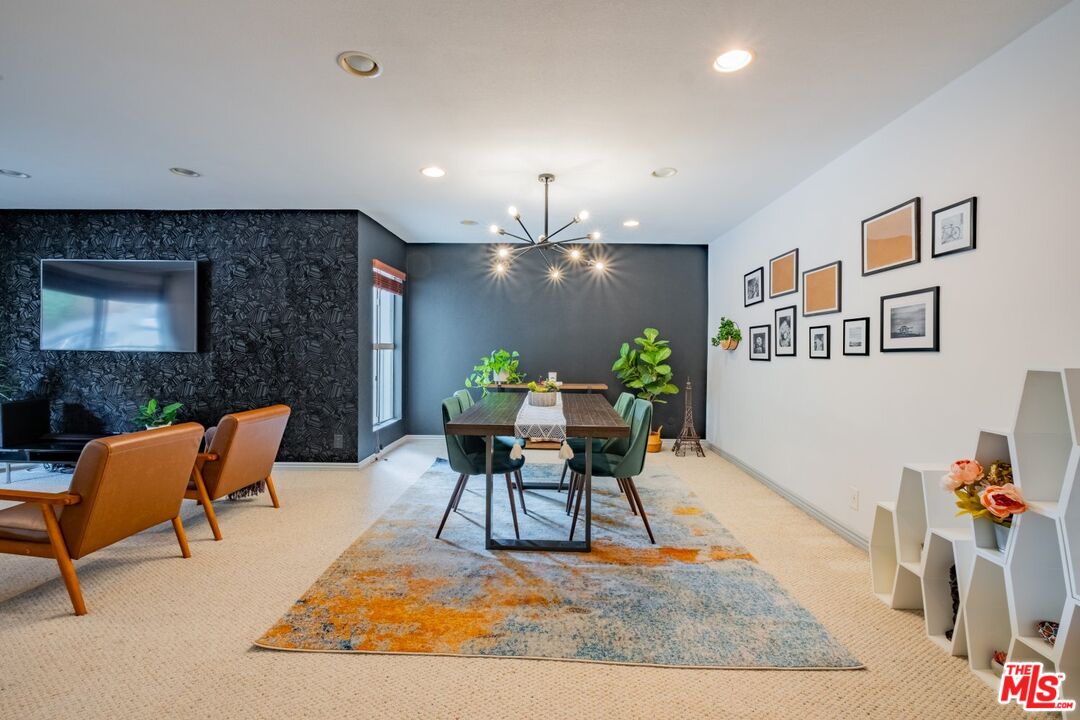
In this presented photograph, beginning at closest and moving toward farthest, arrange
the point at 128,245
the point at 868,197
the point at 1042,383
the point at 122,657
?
the point at 1042,383 → the point at 122,657 → the point at 868,197 → the point at 128,245

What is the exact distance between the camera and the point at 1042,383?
1671 mm

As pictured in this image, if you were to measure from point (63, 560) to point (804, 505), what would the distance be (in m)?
4.33

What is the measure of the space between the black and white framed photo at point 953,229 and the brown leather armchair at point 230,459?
404 centimetres

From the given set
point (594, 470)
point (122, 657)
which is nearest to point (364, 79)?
point (594, 470)

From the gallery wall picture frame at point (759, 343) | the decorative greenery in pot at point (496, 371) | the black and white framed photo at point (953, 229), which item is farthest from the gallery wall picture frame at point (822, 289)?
the decorative greenery in pot at point (496, 371)

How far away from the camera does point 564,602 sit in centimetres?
231

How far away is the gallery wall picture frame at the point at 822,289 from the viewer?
128 inches

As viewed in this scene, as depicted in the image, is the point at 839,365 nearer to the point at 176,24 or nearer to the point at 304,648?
the point at 304,648

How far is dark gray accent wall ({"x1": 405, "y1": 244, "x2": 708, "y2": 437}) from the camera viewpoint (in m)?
6.18

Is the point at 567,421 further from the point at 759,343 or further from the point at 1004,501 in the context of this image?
the point at 759,343

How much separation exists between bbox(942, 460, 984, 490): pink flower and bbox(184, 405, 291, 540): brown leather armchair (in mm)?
3678

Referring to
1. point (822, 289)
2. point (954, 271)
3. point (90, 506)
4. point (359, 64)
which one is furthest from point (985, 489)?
point (90, 506)

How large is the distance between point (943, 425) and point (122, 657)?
3.68m

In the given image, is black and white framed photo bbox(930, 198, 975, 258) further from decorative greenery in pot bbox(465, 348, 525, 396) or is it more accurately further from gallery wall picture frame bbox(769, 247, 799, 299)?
decorative greenery in pot bbox(465, 348, 525, 396)
